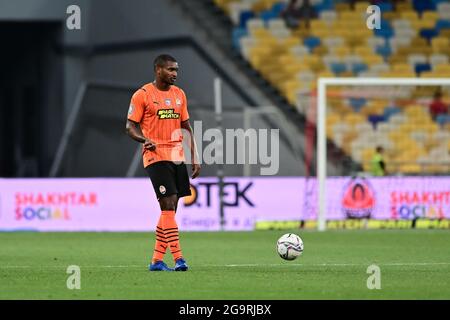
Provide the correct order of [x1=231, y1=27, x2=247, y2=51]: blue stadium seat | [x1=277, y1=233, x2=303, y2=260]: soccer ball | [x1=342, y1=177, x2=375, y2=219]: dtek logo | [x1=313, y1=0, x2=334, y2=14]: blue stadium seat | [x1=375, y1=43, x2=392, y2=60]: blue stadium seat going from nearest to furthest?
[x1=277, y1=233, x2=303, y2=260]: soccer ball
[x1=342, y1=177, x2=375, y2=219]: dtek logo
[x1=231, y1=27, x2=247, y2=51]: blue stadium seat
[x1=375, y1=43, x2=392, y2=60]: blue stadium seat
[x1=313, y1=0, x2=334, y2=14]: blue stadium seat

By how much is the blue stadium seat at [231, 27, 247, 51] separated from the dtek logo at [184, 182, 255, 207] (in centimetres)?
722

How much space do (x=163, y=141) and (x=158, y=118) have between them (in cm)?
24

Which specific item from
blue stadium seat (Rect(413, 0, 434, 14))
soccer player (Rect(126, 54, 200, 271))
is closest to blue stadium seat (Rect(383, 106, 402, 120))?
blue stadium seat (Rect(413, 0, 434, 14))

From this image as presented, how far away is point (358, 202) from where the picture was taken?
2248 cm

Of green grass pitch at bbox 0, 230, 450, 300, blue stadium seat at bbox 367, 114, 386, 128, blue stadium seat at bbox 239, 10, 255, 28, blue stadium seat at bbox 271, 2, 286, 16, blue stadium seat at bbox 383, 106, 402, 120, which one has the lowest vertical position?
green grass pitch at bbox 0, 230, 450, 300

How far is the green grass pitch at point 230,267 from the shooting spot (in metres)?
10.4

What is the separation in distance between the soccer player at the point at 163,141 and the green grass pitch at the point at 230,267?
36cm

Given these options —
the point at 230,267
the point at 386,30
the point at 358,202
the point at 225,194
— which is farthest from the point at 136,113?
the point at 386,30

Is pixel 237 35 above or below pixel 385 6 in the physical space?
below

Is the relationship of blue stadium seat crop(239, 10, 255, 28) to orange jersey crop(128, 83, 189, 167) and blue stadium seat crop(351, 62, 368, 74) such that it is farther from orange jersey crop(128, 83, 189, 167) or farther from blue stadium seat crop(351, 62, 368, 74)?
orange jersey crop(128, 83, 189, 167)

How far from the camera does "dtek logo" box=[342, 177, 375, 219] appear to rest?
73.7 feet

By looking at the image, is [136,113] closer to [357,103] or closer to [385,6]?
[357,103]

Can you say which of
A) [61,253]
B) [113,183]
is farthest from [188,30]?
[61,253]

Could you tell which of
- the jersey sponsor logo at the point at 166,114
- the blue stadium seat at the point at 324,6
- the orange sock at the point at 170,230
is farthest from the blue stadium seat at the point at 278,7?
the orange sock at the point at 170,230
